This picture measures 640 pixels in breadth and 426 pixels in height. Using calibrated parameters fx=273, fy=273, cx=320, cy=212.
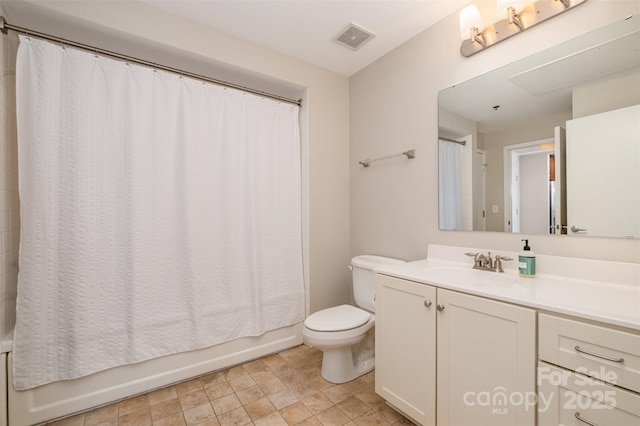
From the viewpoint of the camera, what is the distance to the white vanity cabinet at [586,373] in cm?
79

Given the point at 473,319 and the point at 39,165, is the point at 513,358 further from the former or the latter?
the point at 39,165

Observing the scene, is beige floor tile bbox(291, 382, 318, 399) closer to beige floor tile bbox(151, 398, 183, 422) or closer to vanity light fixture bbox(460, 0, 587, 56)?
beige floor tile bbox(151, 398, 183, 422)

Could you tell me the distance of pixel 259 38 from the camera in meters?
1.98

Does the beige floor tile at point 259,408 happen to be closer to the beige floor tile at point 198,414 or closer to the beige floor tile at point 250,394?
the beige floor tile at point 250,394

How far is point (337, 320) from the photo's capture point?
1.80 meters

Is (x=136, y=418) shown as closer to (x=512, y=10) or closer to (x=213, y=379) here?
(x=213, y=379)

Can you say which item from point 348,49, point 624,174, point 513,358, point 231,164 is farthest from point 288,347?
point 348,49

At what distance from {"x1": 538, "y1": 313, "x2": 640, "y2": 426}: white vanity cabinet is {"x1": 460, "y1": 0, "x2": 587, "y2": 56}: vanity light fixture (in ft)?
4.60

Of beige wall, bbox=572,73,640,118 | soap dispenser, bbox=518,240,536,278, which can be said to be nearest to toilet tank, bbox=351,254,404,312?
soap dispenser, bbox=518,240,536,278

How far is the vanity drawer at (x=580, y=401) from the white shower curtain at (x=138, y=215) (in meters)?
1.67

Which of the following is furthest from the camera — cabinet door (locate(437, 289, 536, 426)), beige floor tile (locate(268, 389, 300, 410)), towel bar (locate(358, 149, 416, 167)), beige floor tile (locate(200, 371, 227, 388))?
towel bar (locate(358, 149, 416, 167))

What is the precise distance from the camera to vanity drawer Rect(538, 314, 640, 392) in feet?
2.58

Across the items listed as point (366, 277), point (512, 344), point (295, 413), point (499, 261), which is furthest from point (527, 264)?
point (295, 413)

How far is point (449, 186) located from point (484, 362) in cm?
103
